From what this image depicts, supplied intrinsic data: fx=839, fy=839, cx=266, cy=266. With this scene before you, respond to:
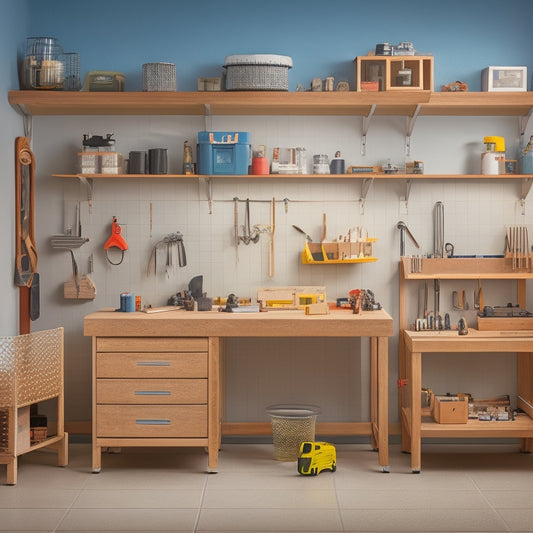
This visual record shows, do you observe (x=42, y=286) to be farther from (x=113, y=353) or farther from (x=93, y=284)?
(x=113, y=353)

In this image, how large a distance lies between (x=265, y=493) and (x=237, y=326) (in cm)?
102

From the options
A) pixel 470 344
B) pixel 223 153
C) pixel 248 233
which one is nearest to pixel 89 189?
pixel 223 153

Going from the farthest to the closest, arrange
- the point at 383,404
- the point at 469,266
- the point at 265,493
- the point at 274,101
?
the point at 469,266
the point at 274,101
the point at 383,404
the point at 265,493

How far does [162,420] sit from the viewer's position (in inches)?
204

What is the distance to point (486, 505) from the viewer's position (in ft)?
15.1

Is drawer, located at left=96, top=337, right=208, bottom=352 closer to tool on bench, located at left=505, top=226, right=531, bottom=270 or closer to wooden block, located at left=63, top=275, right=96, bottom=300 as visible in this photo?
wooden block, located at left=63, top=275, right=96, bottom=300

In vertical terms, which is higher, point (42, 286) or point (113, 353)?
point (42, 286)

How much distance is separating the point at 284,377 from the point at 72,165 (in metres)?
2.13

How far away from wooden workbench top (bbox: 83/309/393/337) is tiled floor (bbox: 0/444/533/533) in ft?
2.87

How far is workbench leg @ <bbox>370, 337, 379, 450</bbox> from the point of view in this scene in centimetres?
575

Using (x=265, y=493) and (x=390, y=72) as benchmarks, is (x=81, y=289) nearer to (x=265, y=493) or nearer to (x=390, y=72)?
(x=265, y=493)

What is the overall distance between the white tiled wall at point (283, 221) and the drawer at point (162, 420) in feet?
2.87

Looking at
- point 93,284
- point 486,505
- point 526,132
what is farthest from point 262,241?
point 486,505

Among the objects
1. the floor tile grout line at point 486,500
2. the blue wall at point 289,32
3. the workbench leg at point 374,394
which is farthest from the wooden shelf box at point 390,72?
the floor tile grout line at point 486,500
